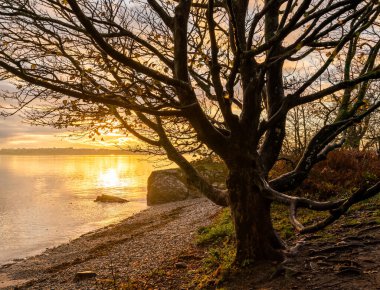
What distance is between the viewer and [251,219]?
7199 millimetres

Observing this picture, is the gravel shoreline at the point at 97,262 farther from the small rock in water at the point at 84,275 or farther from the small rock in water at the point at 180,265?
the small rock in water at the point at 180,265

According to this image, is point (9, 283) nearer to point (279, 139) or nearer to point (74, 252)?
point (74, 252)

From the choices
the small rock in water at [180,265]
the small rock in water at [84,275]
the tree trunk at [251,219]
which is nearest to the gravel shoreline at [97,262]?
the small rock in water at [84,275]

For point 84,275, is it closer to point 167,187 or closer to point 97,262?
point 97,262

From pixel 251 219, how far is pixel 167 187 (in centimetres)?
2784

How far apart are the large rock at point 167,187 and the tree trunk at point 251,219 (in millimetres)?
26697

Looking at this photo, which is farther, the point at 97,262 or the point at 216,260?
the point at 97,262

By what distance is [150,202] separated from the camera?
36.2 m

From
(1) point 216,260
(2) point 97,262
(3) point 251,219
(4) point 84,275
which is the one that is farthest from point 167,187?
(3) point 251,219

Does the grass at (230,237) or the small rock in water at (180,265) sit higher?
the grass at (230,237)

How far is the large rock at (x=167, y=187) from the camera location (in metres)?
34.1

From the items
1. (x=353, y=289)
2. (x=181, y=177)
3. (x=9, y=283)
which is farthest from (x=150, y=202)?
(x=353, y=289)

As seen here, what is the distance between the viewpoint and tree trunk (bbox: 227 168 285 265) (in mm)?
7133

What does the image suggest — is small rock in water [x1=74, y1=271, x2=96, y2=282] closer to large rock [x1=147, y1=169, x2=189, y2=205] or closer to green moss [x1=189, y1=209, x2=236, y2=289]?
green moss [x1=189, y1=209, x2=236, y2=289]
